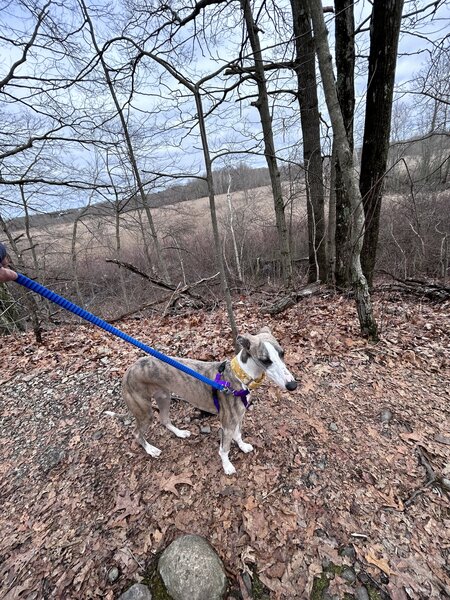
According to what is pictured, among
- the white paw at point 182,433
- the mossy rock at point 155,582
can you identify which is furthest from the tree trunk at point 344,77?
the mossy rock at point 155,582

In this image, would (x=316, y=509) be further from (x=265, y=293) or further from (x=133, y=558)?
(x=265, y=293)

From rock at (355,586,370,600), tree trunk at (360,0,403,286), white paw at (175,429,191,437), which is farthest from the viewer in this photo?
tree trunk at (360,0,403,286)

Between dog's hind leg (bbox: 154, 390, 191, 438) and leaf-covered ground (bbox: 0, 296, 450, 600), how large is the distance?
12 centimetres

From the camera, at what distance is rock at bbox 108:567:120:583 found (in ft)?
7.24

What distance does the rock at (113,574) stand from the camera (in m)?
2.21

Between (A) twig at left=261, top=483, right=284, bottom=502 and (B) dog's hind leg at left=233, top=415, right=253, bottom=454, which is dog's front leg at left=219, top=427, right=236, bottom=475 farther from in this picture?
(A) twig at left=261, top=483, right=284, bottom=502

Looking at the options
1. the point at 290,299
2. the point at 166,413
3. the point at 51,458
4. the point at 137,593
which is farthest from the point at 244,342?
the point at 290,299

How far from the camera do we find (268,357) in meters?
2.35

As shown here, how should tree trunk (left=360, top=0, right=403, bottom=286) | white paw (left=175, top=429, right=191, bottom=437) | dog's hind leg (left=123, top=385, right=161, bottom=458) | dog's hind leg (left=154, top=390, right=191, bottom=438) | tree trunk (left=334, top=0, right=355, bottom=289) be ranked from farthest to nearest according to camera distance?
tree trunk (left=334, top=0, right=355, bottom=289) → tree trunk (left=360, top=0, right=403, bottom=286) → white paw (left=175, top=429, right=191, bottom=437) → dog's hind leg (left=154, top=390, right=191, bottom=438) → dog's hind leg (left=123, top=385, right=161, bottom=458)

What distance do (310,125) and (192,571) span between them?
9183 mm

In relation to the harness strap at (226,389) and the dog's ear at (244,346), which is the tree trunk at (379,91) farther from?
the harness strap at (226,389)

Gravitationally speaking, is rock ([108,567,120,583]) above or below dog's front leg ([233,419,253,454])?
below

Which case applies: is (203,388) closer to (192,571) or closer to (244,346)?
(244,346)

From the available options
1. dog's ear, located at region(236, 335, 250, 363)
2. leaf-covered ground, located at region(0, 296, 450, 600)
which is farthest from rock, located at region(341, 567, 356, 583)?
dog's ear, located at region(236, 335, 250, 363)
